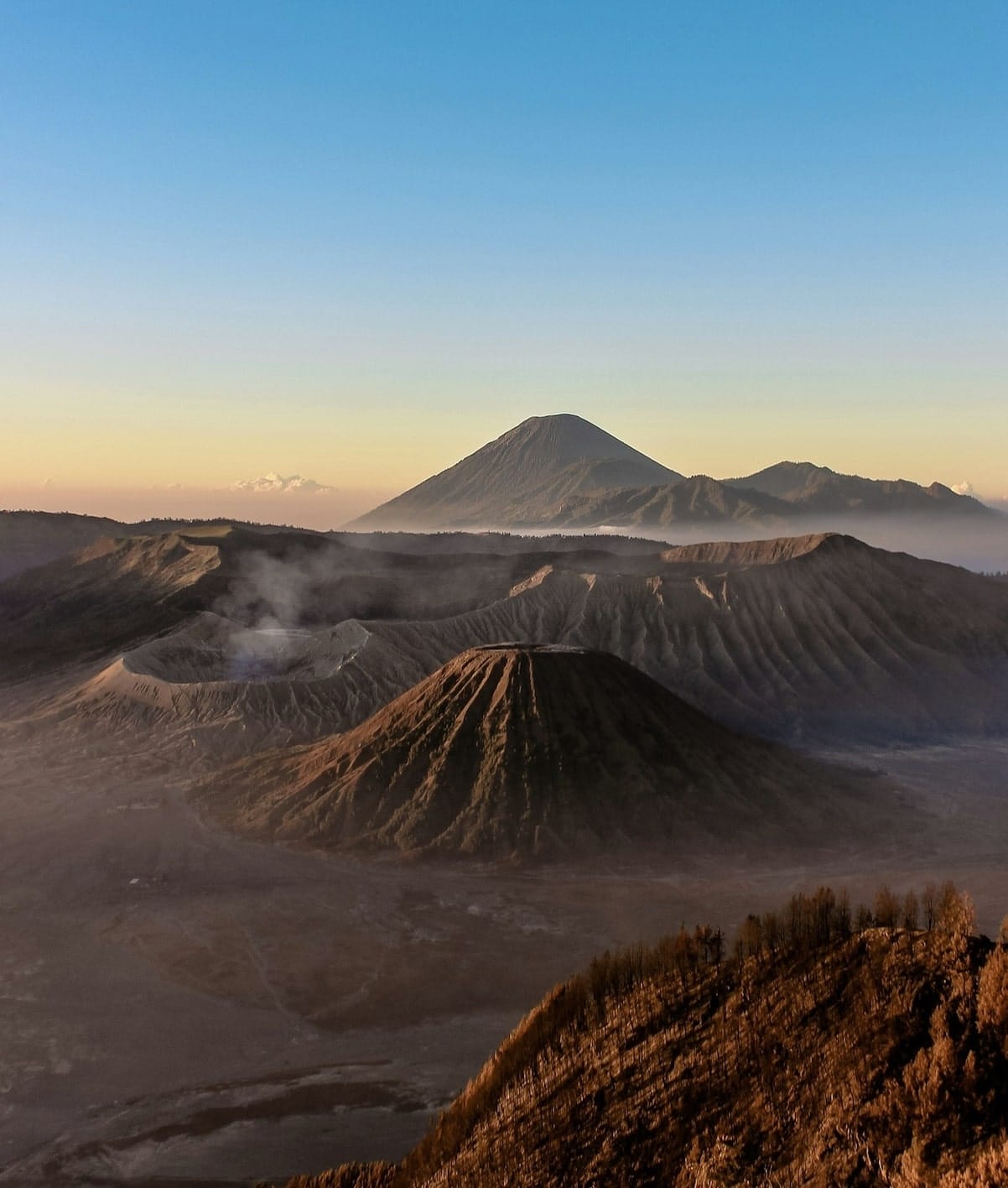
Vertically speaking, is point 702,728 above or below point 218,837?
above

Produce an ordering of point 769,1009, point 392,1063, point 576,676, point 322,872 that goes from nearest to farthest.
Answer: point 769,1009 < point 392,1063 < point 322,872 < point 576,676

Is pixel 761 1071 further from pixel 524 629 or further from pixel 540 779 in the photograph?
pixel 524 629

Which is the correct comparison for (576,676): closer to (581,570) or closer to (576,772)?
(576,772)

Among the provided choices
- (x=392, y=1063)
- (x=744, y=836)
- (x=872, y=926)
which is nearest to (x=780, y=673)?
(x=744, y=836)

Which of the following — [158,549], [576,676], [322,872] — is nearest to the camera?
[322,872]

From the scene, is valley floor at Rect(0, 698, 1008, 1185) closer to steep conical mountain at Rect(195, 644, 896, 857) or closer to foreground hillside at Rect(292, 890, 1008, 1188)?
steep conical mountain at Rect(195, 644, 896, 857)

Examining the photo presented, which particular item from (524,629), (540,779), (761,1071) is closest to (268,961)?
(540,779)
